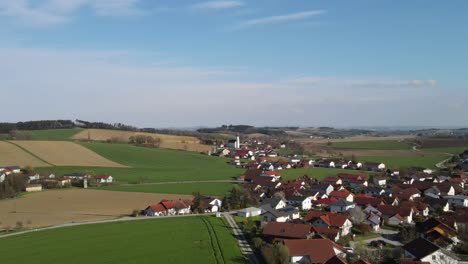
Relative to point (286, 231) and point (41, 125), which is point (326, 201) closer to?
point (286, 231)

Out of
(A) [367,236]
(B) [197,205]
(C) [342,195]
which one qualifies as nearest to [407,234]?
(A) [367,236]

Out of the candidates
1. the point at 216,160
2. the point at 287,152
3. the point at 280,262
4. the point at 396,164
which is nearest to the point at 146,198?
the point at 280,262

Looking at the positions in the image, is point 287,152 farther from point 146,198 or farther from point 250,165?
point 146,198

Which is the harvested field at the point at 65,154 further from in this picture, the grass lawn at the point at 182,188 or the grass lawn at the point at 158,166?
the grass lawn at the point at 182,188

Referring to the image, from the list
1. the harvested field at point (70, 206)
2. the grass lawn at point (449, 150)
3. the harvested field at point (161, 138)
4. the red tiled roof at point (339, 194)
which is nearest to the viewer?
the harvested field at point (70, 206)

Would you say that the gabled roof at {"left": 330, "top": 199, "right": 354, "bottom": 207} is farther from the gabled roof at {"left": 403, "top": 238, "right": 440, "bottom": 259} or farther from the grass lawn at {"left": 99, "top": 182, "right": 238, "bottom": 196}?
the gabled roof at {"left": 403, "top": 238, "right": 440, "bottom": 259}

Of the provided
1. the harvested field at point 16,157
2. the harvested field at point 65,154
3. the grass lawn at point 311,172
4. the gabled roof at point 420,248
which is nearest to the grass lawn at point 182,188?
the grass lawn at point 311,172
